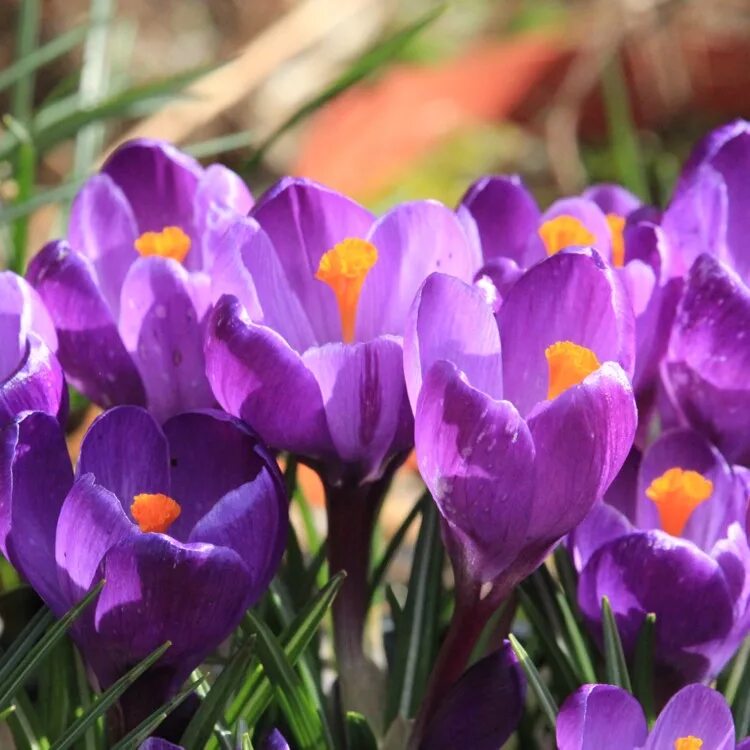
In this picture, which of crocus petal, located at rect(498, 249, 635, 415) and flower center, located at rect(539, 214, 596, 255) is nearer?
crocus petal, located at rect(498, 249, 635, 415)

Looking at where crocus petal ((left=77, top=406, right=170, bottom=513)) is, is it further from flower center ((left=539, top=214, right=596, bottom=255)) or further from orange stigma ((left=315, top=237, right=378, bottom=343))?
flower center ((left=539, top=214, right=596, bottom=255))

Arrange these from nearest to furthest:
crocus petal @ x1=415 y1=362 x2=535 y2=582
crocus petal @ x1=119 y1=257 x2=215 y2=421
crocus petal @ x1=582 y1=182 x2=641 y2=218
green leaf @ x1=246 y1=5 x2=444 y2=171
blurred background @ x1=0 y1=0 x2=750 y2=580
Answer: crocus petal @ x1=415 y1=362 x2=535 y2=582 → crocus petal @ x1=119 y1=257 x2=215 y2=421 → crocus petal @ x1=582 y1=182 x2=641 y2=218 → green leaf @ x1=246 y1=5 x2=444 y2=171 → blurred background @ x1=0 y1=0 x2=750 y2=580

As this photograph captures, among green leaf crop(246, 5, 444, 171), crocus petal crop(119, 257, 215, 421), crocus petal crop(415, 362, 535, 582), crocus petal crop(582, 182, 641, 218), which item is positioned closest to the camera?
crocus petal crop(415, 362, 535, 582)

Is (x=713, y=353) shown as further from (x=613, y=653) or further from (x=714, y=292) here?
(x=613, y=653)

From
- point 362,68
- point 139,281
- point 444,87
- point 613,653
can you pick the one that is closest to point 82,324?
point 139,281

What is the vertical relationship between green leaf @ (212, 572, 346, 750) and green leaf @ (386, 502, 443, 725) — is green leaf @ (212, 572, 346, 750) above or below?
above

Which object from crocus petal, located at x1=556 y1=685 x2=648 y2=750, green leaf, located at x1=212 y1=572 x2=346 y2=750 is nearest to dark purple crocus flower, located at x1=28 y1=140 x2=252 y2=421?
green leaf, located at x1=212 y1=572 x2=346 y2=750
